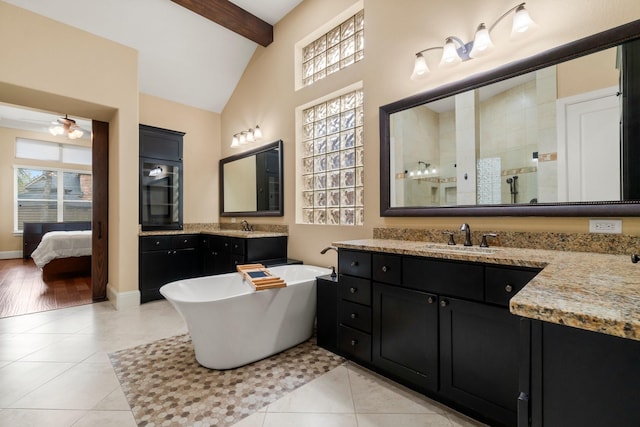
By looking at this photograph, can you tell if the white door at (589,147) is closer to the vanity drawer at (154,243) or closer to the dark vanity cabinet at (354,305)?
the dark vanity cabinet at (354,305)

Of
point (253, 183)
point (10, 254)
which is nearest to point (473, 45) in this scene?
point (253, 183)

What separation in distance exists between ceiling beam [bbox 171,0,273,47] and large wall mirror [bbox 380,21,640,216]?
8.08 feet

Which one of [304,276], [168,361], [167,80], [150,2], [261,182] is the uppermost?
[150,2]

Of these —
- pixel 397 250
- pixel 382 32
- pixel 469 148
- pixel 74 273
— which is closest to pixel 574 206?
pixel 469 148

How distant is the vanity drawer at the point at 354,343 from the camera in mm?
2053

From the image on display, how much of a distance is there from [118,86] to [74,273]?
12.7ft

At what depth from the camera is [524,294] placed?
781 mm

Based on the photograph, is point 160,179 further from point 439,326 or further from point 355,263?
point 439,326

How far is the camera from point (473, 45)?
79.7 inches

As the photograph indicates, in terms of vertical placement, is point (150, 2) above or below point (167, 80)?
above

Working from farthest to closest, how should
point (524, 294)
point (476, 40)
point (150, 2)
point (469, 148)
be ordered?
point (150, 2) < point (469, 148) < point (476, 40) < point (524, 294)

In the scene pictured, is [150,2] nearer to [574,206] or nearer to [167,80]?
[167,80]

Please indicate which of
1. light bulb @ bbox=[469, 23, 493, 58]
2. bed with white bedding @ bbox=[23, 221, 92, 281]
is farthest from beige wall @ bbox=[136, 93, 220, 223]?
light bulb @ bbox=[469, 23, 493, 58]

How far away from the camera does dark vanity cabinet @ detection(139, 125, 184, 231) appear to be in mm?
4012
